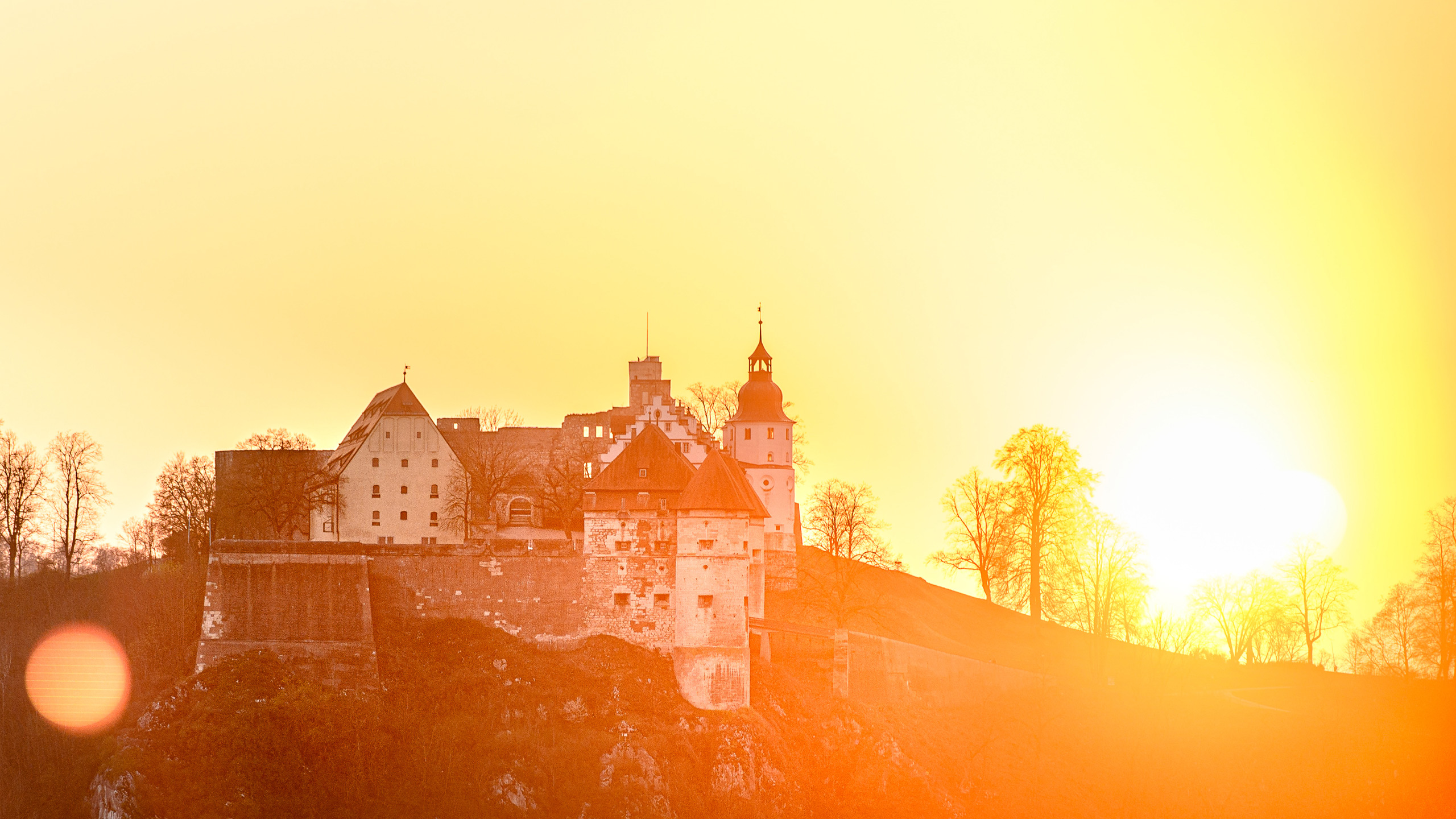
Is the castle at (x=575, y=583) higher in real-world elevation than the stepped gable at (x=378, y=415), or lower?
lower

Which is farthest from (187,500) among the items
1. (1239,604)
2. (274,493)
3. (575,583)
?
(1239,604)

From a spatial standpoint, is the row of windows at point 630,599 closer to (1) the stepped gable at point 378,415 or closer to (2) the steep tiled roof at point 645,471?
(2) the steep tiled roof at point 645,471

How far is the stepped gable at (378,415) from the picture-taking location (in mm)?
70606

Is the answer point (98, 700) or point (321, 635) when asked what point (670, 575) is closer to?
point (321, 635)

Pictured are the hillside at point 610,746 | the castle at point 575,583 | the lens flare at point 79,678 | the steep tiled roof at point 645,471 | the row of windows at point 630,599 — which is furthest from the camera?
the steep tiled roof at point 645,471

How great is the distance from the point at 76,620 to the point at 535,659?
19395 mm

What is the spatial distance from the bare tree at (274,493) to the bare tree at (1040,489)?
97.0ft

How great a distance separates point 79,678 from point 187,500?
15.6 m

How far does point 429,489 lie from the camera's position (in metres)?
70.2

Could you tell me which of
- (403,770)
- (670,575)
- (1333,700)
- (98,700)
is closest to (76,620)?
(98,700)

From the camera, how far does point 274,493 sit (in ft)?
229

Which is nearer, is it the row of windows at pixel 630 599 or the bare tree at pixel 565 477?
the row of windows at pixel 630 599

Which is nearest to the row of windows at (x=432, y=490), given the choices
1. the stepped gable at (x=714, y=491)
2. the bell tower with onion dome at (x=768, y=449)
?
Result: the bell tower with onion dome at (x=768, y=449)

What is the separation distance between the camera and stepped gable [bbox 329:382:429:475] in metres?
70.6
